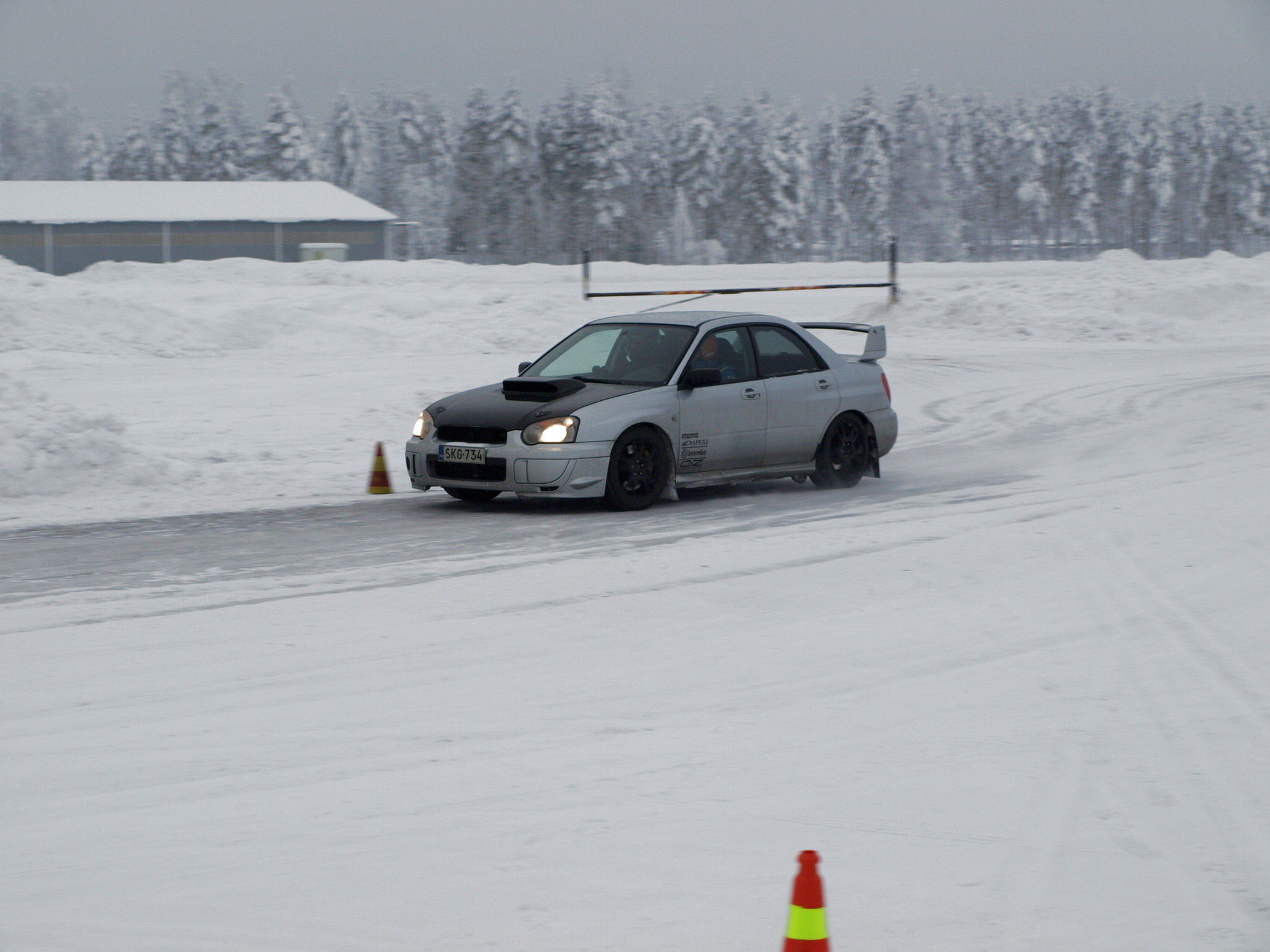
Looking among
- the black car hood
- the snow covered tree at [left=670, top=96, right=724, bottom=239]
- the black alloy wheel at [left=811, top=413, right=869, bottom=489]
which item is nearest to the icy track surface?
the black alloy wheel at [left=811, top=413, right=869, bottom=489]

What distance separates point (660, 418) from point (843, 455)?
2.09m

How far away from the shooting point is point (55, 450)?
12.2 m

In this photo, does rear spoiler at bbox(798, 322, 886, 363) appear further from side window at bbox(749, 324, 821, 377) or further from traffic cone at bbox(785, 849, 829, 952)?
traffic cone at bbox(785, 849, 829, 952)

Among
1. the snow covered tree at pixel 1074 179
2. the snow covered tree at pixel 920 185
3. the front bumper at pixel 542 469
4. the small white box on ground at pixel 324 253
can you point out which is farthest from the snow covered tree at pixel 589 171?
the front bumper at pixel 542 469

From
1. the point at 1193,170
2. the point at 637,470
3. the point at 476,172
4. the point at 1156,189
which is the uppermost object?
the point at 1193,170

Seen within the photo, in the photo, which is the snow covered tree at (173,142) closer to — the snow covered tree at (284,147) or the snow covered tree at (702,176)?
the snow covered tree at (284,147)

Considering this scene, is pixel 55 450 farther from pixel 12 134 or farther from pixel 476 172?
pixel 12 134

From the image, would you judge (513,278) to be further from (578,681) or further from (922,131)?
(922,131)

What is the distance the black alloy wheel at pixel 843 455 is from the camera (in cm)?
1240

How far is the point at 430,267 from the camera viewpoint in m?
49.5

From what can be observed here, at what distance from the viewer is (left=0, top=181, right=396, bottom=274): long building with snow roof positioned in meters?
61.2

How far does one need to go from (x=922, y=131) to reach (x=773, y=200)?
90.7ft

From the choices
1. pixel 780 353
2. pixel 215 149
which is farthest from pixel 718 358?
pixel 215 149

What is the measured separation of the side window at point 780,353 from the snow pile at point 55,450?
202 inches
